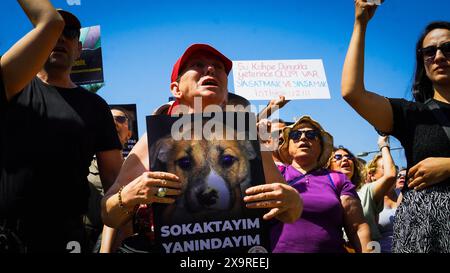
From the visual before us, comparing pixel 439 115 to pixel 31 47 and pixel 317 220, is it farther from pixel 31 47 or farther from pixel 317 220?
pixel 31 47

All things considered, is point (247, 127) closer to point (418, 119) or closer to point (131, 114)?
point (418, 119)

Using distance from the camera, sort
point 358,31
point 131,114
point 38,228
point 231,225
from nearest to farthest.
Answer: point 231,225, point 38,228, point 358,31, point 131,114

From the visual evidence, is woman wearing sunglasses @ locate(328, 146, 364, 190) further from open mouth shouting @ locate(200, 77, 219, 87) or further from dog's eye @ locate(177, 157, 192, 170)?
dog's eye @ locate(177, 157, 192, 170)

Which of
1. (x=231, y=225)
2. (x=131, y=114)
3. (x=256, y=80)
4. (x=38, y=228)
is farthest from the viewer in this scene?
(x=256, y=80)

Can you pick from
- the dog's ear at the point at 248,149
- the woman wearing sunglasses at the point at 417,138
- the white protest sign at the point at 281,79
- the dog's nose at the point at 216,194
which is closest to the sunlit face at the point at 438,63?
the woman wearing sunglasses at the point at 417,138

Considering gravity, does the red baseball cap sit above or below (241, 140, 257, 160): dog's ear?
above

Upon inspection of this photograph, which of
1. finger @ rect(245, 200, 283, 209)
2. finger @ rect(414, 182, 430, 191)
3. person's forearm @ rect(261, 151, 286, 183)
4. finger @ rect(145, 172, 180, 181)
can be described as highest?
person's forearm @ rect(261, 151, 286, 183)

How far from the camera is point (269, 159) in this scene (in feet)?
6.83

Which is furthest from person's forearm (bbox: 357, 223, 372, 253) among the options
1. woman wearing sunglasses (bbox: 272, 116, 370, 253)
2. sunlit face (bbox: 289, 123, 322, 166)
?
sunlit face (bbox: 289, 123, 322, 166)

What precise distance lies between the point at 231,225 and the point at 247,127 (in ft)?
1.33

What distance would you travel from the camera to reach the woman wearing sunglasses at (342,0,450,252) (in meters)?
2.11

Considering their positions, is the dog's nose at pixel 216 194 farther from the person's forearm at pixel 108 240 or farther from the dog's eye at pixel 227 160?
the person's forearm at pixel 108 240

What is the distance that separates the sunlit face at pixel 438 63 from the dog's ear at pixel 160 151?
1379 mm

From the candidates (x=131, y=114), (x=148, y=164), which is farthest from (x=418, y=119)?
(x=131, y=114)
